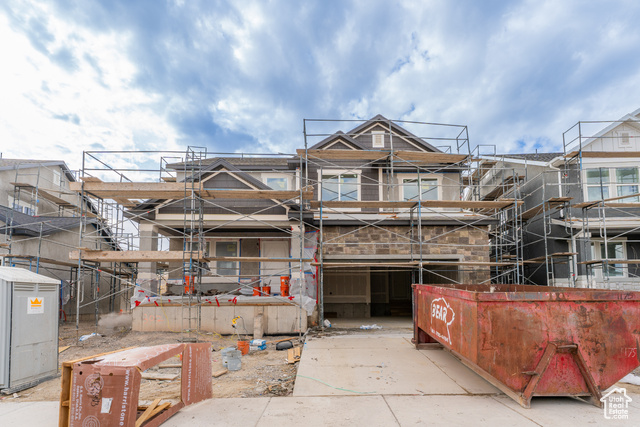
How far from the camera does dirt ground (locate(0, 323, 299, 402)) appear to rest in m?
5.75

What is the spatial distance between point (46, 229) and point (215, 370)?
39.8ft

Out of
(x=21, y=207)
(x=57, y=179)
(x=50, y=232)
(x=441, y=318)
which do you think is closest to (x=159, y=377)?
(x=441, y=318)

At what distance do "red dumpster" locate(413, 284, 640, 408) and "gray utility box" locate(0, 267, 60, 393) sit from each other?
703 centimetres

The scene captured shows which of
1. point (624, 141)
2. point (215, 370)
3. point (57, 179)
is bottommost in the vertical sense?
point (215, 370)

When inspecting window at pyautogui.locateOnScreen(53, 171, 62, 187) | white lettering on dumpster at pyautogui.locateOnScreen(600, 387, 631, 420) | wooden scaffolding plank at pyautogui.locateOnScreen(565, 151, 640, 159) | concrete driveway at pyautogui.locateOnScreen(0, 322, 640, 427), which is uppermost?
window at pyautogui.locateOnScreen(53, 171, 62, 187)

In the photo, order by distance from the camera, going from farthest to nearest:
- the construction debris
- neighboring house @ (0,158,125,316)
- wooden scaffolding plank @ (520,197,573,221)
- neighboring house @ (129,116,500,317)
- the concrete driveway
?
wooden scaffolding plank @ (520,197,573,221)
neighboring house @ (0,158,125,316)
neighboring house @ (129,116,500,317)
the concrete driveway
the construction debris

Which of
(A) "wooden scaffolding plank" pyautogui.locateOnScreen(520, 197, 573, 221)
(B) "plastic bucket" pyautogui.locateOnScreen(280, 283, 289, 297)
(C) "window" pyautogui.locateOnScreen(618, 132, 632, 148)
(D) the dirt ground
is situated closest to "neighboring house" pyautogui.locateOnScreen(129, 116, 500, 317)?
(B) "plastic bucket" pyautogui.locateOnScreen(280, 283, 289, 297)

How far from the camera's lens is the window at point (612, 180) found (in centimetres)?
1505

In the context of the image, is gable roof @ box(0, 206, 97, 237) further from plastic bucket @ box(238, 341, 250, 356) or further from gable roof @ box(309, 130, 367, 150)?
gable roof @ box(309, 130, 367, 150)

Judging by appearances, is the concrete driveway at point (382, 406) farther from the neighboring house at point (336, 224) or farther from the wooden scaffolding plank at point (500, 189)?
the wooden scaffolding plank at point (500, 189)

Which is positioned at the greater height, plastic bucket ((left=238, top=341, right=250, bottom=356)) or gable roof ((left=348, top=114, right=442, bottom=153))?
gable roof ((left=348, top=114, right=442, bottom=153))

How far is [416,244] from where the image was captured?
42.2 feet

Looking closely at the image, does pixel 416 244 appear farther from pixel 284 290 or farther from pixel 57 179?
pixel 57 179

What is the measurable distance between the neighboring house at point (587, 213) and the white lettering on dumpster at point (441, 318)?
8956 mm
